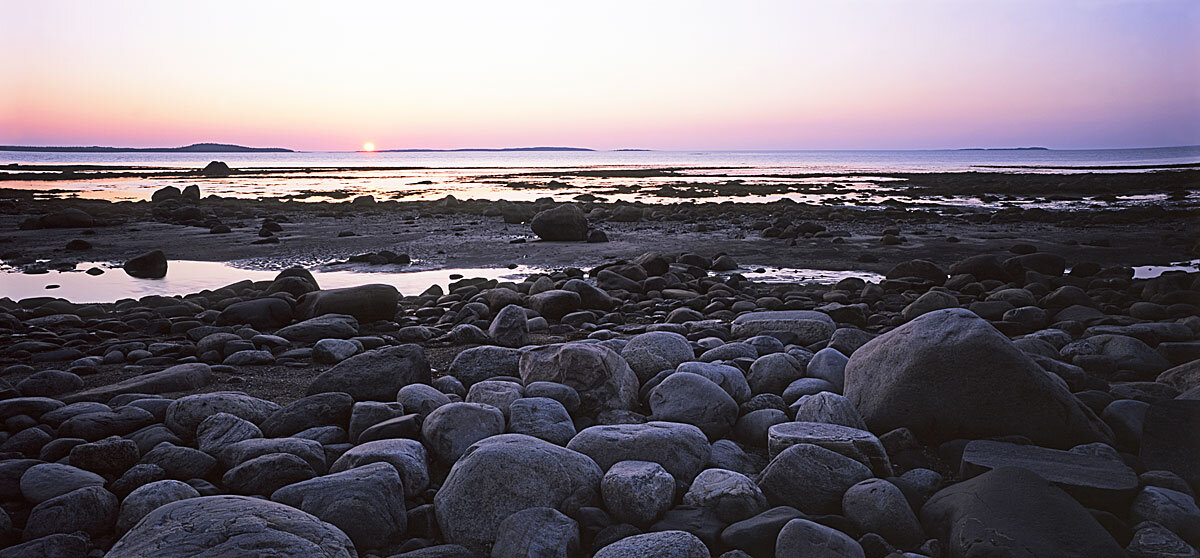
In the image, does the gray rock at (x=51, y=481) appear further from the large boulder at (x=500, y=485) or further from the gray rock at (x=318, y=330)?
the gray rock at (x=318, y=330)

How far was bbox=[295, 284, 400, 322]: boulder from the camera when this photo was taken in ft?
26.7

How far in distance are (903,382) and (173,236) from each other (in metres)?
17.8

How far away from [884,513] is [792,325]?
3.66 meters

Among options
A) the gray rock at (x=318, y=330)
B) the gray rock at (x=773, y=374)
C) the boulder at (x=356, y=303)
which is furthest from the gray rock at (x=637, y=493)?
the boulder at (x=356, y=303)

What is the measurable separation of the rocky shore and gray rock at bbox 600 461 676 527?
0.04ft

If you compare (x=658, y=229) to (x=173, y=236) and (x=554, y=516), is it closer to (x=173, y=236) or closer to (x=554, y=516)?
(x=173, y=236)

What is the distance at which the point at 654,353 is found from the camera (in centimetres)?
560

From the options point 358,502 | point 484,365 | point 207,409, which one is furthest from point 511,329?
point 358,502

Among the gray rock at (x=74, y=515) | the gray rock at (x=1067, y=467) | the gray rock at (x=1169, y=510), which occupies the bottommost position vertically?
the gray rock at (x=74, y=515)

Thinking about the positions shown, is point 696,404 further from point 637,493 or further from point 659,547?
point 659,547

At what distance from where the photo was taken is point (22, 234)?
1769cm

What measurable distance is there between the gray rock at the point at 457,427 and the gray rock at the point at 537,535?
3.02ft

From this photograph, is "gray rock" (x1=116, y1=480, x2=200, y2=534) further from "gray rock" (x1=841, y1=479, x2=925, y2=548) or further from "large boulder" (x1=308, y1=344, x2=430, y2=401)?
"gray rock" (x1=841, y1=479, x2=925, y2=548)

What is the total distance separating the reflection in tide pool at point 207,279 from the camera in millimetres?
10930
